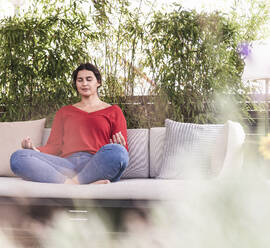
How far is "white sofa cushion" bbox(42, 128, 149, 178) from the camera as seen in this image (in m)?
2.73

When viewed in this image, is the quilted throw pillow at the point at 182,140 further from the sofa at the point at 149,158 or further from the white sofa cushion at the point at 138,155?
the white sofa cushion at the point at 138,155

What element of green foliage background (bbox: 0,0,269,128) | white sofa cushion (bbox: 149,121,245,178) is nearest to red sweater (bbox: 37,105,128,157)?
white sofa cushion (bbox: 149,121,245,178)

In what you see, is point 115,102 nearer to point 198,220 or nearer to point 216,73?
point 216,73

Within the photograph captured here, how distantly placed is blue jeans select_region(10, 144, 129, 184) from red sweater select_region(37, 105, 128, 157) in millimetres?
219

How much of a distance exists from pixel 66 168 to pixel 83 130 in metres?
0.33

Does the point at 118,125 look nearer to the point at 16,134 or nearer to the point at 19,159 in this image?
the point at 19,159

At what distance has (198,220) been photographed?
36 centimetres

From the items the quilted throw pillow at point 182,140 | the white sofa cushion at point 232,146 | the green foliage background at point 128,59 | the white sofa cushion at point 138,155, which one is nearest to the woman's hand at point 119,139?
the white sofa cushion at point 138,155

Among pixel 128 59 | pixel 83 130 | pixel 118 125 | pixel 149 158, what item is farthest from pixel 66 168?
pixel 128 59

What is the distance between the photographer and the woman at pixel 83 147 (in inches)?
89.6

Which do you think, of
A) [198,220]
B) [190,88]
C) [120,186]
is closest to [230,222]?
[198,220]

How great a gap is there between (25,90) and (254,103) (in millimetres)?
2256

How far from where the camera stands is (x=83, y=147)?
254 cm

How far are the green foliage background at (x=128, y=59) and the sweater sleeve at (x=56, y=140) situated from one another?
85 cm
